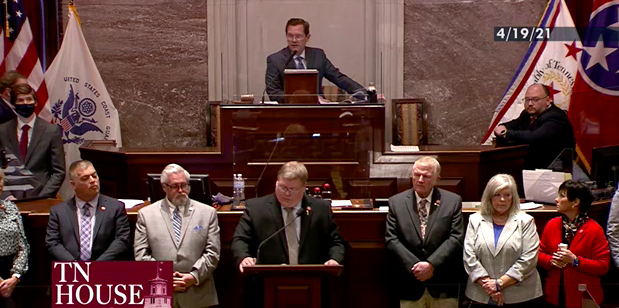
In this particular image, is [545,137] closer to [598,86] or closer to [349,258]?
[598,86]

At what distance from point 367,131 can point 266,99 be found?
35.7 inches

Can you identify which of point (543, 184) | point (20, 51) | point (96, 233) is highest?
point (20, 51)

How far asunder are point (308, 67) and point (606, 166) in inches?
111

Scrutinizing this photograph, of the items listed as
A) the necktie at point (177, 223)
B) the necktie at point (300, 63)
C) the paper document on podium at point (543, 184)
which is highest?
the necktie at point (300, 63)

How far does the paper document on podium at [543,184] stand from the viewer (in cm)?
609

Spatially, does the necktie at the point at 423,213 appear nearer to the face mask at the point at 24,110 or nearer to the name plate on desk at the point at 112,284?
the name plate on desk at the point at 112,284

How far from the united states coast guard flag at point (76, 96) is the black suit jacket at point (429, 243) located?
467 cm

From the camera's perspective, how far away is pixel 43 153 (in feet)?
21.6

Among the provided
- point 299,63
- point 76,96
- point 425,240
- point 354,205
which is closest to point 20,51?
point 76,96

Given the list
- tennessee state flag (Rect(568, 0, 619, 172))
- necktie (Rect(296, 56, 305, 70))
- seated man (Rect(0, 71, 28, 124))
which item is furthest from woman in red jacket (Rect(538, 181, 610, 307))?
seated man (Rect(0, 71, 28, 124))

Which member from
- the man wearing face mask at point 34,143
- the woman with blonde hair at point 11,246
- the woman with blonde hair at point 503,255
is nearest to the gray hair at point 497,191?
the woman with blonde hair at point 503,255

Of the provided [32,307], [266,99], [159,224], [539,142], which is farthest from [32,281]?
[539,142]

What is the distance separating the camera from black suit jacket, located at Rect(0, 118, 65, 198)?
6547mm

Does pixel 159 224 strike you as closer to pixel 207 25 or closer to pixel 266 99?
pixel 266 99
